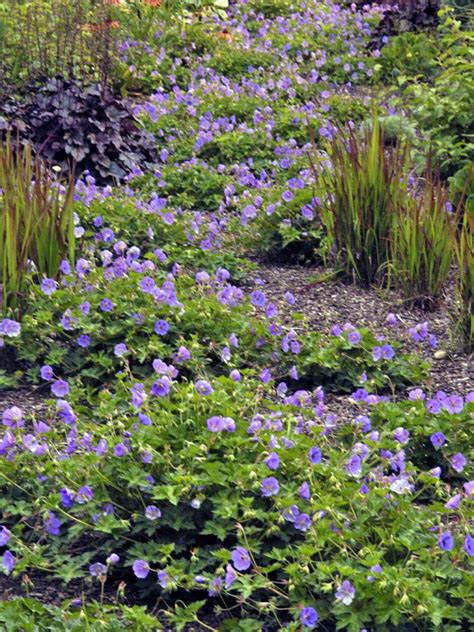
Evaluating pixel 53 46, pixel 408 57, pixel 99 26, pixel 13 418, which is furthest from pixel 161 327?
pixel 408 57

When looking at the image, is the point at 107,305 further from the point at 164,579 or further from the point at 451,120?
the point at 451,120

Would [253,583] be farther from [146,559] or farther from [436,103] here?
[436,103]

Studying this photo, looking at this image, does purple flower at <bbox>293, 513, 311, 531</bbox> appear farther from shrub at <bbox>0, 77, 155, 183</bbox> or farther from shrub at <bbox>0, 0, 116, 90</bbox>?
shrub at <bbox>0, 0, 116, 90</bbox>

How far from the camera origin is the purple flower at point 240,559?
2514 millimetres

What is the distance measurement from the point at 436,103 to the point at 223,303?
2.68 meters

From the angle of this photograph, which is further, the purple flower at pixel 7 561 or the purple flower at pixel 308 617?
the purple flower at pixel 7 561

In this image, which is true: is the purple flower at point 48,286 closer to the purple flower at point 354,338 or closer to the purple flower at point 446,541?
the purple flower at point 354,338

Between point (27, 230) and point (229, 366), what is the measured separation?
990 mm

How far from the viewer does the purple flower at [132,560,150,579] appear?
257 centimetres

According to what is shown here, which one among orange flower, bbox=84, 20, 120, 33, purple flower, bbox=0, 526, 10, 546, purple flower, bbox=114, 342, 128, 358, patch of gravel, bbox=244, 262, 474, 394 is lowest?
patch of gravel, bbox=244, 262, 474, 394

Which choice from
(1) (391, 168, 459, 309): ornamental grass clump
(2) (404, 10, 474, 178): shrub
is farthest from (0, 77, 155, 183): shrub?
(1) (391, 168, 459, 309): ornamental grass clump

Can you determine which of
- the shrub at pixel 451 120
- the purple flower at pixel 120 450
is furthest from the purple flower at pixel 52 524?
the shrub at pixel 451 120

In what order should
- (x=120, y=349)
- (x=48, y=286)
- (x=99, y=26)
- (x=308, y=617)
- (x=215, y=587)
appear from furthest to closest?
(x=99, y=26), (x=48, y=286), (x=120, y=349), (x=215, y=587), (x=308, y=617)

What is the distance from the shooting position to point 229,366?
381 centimetres
